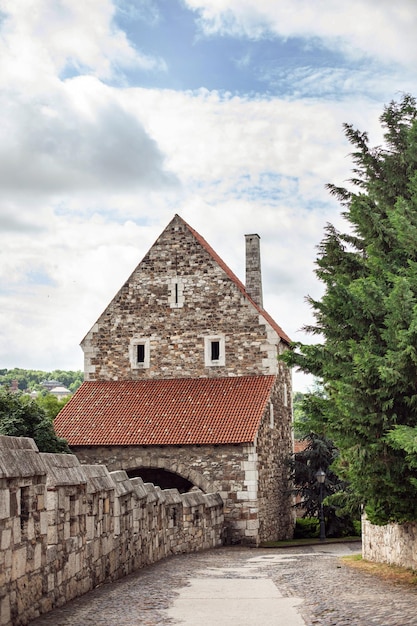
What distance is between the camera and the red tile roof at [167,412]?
84.9ft

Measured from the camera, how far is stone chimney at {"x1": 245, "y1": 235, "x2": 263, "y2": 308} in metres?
33.1

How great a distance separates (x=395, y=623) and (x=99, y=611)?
309cm

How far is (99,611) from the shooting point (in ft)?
27.4

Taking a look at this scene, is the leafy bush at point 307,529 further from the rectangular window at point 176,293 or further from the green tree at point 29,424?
the green tree at point 29,424

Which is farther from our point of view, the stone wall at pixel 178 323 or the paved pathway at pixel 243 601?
the stone wall at pixel 178 323

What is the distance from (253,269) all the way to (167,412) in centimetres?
864

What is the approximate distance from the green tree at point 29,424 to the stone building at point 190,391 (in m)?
1.29

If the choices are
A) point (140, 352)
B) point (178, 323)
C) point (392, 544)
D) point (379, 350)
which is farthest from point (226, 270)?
point (379, 350)

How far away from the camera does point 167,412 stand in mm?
27281

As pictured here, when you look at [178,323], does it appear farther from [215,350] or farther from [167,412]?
[167,412]

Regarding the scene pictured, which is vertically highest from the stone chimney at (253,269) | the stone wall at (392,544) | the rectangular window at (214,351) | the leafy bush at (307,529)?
the stone chimney at (253,269)

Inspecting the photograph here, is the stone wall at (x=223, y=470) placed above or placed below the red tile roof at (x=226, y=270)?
below

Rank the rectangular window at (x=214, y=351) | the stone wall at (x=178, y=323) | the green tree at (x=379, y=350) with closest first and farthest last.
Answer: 1. the green tree at (x=379, y=350)
2. the stone wall at (x=178, y=323)
3. the rectangular window at (x=214, y=351)

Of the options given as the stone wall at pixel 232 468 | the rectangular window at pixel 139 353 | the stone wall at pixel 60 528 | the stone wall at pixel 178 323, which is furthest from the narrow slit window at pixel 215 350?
the stone wall at pixel 60 528
